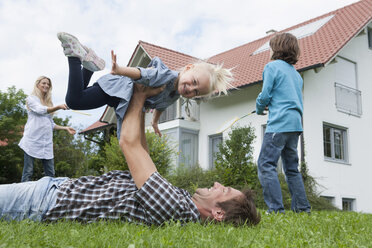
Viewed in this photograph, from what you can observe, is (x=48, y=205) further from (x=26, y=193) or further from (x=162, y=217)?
(x=162, y=217)

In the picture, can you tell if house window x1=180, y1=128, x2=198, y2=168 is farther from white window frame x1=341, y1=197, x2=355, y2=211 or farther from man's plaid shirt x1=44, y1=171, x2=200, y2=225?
man's plaid shirt x1=44, y1=171, x2=200, y2=225

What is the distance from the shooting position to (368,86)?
619 inches

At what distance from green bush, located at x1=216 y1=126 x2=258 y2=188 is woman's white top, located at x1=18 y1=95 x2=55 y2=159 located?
19.4ft

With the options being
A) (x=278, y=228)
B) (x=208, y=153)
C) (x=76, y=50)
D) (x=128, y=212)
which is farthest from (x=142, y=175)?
(x=208, y=153)

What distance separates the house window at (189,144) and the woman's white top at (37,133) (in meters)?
9.73

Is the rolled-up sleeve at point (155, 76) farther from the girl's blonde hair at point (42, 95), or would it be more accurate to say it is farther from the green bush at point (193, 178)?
the green bush at point (193, 178)

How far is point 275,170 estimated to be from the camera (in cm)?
442

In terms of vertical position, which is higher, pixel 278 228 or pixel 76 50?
pixel 76 50

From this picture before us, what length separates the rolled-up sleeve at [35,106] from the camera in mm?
6510

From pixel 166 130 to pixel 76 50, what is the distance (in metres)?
13.5

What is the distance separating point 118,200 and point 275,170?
6.98 feet

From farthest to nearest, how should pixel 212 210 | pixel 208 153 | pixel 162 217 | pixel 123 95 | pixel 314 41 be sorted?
pixel 208 153 → pixel 314 41 → pixel 123 95 → pixel 212 210 → pixel 162 217

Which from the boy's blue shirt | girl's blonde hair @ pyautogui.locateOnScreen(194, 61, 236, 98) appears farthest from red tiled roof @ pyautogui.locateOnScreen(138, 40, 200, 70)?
girl's blonde hair @ pyautogui.locateOnScreen(194, 61, 236, 98)

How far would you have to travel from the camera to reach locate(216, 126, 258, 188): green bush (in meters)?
11.4
